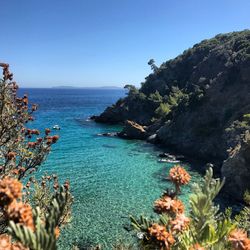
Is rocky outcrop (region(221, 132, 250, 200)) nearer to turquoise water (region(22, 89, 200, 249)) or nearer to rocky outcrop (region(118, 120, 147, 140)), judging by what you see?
turquoise water (region(22, 89, 200, 249))

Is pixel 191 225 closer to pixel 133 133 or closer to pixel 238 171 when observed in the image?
pixel 238 171

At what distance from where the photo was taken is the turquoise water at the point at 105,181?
27.8 metres

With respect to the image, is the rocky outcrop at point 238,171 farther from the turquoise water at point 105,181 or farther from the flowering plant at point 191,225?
the flowering plant at point 191,225

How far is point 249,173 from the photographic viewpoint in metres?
37.6

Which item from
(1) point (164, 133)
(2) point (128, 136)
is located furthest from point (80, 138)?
(1) point (164, 133)

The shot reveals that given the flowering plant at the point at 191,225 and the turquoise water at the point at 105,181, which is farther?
the turquoise water at the point at 105,181

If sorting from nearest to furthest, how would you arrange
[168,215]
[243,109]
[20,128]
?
[168,215], [20,128], [243,109]

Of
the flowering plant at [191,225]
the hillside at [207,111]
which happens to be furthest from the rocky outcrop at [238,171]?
the flowering plant at [191,225]

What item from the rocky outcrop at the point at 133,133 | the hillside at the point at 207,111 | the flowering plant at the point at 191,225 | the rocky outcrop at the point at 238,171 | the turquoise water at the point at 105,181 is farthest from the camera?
the rocky outcrop at the point at 133,133

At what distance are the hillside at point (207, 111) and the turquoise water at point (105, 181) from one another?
5.65m

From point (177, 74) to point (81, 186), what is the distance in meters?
74.1

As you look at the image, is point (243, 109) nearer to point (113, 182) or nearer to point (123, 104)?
point (113, 182)

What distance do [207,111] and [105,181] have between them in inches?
1217

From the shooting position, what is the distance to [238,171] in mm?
38719
